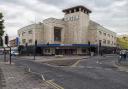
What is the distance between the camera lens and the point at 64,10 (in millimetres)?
100062

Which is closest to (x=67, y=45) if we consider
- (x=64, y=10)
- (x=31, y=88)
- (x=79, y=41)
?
(x=79, y=41)

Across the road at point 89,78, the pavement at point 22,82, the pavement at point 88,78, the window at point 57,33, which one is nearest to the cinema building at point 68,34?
the window at point 57,33

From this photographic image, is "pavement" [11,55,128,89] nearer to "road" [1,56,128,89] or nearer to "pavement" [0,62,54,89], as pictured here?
"road" [1,56,128,89]

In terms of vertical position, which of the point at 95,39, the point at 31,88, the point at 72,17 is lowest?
the point at 31,88

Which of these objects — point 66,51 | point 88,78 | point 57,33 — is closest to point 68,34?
point 57,33

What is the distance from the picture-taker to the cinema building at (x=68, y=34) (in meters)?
90.2

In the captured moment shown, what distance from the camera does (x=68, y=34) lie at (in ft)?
316

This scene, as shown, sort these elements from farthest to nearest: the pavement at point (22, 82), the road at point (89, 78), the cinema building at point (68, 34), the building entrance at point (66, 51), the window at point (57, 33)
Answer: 1. the window at point (57, 33)
2. the building entrance at point (66, 51)
3. the cinema building at point (68, 34)
4. the pavement at point (22, 82)
5. the road at point (89, 78)

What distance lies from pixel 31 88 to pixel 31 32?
82512 mm

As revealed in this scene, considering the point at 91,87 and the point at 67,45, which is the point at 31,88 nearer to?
the point at 91,87

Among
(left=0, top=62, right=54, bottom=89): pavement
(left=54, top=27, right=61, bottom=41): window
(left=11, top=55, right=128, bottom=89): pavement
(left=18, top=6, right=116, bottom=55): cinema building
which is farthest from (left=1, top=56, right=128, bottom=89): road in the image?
(left=54, top=27, right=61, bottom=41): window

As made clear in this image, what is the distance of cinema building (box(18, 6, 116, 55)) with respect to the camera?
90.2 metres

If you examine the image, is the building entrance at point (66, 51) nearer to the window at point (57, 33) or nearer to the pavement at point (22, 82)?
the window at point (57, 33)

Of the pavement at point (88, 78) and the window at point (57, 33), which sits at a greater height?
the window at point (57, 33)
